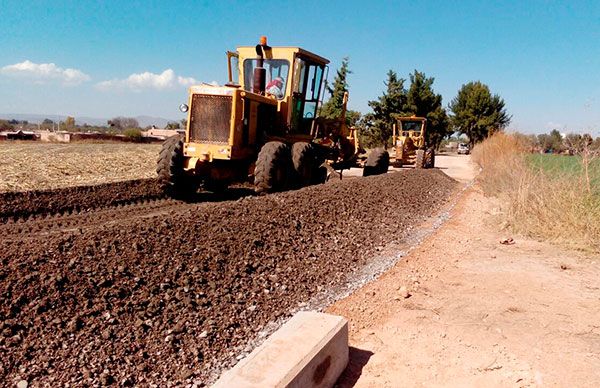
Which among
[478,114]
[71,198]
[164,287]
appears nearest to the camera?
[164,287]

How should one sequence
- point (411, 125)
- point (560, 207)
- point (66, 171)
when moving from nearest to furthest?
1. point (560, 207)
2. point (66, 171)
3. point (411, 125)

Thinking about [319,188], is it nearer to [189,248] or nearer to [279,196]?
[279,196]

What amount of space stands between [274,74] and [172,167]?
323 centimetres

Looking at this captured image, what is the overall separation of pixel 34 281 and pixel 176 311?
3.75 ft

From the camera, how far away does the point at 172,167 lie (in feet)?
30.6

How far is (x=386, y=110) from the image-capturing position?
4088 cm

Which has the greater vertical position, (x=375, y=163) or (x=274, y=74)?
(x=274, y=74)

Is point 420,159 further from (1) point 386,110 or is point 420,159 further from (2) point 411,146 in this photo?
(1) point 386,110

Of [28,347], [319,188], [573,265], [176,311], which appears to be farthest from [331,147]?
[28,347]

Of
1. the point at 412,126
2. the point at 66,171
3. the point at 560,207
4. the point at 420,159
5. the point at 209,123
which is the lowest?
the point at 66,171

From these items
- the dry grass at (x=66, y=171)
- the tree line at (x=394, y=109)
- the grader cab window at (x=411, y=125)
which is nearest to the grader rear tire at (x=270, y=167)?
the dry grass at (x=66, y=171)

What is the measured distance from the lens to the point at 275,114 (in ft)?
35.4

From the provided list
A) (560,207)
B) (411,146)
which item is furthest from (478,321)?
(411,146)

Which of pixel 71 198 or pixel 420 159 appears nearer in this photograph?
pixel 71 198
